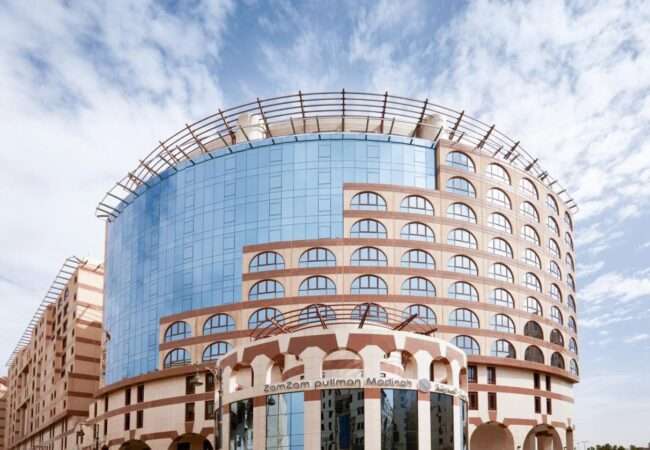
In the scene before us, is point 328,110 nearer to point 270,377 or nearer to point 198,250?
point 198,250

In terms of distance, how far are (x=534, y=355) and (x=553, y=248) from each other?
1482cm

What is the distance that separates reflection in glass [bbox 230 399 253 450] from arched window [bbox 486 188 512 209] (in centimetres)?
4027

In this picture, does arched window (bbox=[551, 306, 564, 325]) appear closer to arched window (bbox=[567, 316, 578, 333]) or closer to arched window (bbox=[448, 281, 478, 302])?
arched window (bbox=[567, 316, 578, 333])

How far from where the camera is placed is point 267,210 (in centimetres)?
8219

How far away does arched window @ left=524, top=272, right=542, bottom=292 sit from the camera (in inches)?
3413

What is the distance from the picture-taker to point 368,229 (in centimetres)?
8069

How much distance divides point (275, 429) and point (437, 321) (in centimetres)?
2839

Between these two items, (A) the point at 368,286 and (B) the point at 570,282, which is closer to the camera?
(A) the point at 368,286

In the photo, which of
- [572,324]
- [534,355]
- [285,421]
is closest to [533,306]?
[534,355]

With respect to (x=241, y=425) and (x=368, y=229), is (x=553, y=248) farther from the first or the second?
(x=241, y=425)

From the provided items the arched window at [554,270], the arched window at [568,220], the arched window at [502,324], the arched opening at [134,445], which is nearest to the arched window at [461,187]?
the arched window at [502,324]

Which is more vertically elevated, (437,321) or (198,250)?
(198,250)

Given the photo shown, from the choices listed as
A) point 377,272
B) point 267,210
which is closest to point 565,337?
point 377,272

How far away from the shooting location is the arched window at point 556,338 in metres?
88.6
